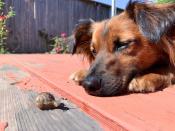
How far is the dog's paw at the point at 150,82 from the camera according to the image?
235 centimetres

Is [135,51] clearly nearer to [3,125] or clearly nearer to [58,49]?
[3,125]

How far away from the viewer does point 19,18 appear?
13.4 m

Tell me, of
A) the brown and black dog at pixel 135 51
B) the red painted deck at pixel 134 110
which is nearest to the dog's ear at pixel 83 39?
the brown and black dog at pixel 135 51

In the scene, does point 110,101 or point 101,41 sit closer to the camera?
point 110,101

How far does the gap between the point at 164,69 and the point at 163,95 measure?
0.62 meters

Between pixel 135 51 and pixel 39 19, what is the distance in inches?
449

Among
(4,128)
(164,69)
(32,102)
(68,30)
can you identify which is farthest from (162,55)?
(68,30)

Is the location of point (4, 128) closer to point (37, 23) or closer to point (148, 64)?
point (148, 64)

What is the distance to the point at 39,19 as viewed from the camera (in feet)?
45.7

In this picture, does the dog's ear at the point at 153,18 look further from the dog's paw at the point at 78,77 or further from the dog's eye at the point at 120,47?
the dog's paw at the point at 78,77

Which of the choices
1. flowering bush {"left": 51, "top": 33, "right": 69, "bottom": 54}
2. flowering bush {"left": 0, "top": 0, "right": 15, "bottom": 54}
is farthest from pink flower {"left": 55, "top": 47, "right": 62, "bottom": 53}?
flowering bush {"left": 0, "top": 0, "right": 15, "bottom": 54}

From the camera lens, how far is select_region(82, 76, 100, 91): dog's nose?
2371mm

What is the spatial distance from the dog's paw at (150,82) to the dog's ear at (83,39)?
1083mm

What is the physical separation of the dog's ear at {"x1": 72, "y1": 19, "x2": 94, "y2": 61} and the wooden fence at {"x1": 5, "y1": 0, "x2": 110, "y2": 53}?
31.5 ft
